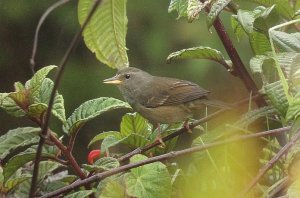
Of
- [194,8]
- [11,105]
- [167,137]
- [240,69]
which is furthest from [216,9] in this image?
[11,105]

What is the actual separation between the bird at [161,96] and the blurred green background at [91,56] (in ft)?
7.07

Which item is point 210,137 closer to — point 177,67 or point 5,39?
point 177,67

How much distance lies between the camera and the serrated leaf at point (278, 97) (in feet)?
4.86

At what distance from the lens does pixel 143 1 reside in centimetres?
672

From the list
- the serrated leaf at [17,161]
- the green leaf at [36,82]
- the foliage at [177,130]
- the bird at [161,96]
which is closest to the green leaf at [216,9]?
the foliage at [177,130]

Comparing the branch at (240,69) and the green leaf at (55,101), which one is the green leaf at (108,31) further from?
the branch at (240,69)

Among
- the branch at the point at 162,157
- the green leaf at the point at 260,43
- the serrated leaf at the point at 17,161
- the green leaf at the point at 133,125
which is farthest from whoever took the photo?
the green leaf at the point at 133,125

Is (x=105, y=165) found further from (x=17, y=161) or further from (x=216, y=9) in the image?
(x=216, y=9)

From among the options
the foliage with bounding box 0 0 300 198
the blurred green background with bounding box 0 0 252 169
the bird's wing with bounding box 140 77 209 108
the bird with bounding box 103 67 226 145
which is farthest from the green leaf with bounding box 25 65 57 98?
the blurred green background with bounding box 0 0 252 169

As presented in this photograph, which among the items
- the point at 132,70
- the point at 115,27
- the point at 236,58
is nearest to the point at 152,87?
the point at 132,70

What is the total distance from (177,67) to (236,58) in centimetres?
489

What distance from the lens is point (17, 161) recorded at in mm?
1688

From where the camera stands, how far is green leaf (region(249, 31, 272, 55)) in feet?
5.84

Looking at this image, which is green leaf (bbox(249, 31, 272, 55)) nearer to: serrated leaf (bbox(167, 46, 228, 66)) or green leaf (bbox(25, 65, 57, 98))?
serrated leaf (bbox(167, 46, 228, 66))
